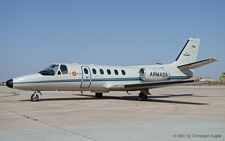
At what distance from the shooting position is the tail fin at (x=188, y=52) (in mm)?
25295

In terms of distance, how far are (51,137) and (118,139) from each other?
1.59 meters

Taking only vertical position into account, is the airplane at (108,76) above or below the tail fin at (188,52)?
below

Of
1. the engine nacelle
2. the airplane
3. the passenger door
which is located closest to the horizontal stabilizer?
the airplane

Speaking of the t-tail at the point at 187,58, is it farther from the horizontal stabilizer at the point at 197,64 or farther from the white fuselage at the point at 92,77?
the white fuselage at the point at 92,77

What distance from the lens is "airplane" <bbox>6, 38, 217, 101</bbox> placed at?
1838 cm

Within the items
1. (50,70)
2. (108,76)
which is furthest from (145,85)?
(50,70)

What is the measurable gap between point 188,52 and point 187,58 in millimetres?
525

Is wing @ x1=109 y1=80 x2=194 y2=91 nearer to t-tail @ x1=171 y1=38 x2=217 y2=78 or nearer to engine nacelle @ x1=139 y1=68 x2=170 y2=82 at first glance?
engine nacelle @ x1=139 y1=68 x2=170 y2=82

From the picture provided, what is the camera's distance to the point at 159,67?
80.4 feet

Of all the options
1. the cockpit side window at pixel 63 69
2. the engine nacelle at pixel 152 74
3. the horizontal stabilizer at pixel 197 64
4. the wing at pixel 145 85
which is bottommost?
the wing at pixel 145 85

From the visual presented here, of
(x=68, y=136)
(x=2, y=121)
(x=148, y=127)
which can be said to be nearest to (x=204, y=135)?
(x=148, y=127)

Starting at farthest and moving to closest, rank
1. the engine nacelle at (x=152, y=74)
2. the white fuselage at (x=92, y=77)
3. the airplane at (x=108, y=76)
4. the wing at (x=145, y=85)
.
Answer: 1. the engine nacelle at (x=152, y=74)
2. the wing at (x=145, y=85)
3. the airplane at (x=108, y=76)
4. the white fuselage at (x=92, y=77)

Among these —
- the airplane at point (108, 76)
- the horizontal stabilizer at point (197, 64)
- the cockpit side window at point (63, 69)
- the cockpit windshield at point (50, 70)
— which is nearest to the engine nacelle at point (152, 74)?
the airplane at point (108, 76)

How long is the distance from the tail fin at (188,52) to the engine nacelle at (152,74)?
2.23 meters
